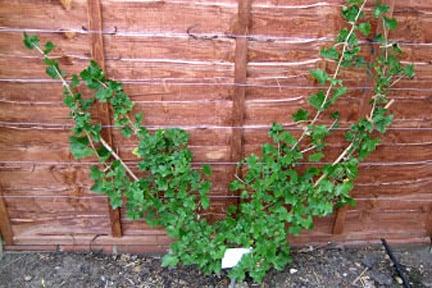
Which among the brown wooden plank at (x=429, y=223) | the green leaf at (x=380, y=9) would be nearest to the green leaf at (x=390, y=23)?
the green leaf at (x=380, y=9)

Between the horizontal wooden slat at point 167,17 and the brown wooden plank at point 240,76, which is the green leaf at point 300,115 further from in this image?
the horizontal wooden slat at point 167,17

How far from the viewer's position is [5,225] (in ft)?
7.32

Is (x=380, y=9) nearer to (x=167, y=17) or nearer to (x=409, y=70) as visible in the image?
(x=409, y=70)

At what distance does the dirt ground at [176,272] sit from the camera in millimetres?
2158

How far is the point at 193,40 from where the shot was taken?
1.83m

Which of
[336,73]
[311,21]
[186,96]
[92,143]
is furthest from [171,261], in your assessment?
[311,21]

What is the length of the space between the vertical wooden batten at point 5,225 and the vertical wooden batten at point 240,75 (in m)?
1.14

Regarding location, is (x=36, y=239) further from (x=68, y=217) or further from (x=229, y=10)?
(x=229, y=10)

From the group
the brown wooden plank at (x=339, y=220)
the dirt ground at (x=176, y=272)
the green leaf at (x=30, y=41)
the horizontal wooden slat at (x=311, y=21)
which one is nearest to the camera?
the green leaf at (x=30, y=41)

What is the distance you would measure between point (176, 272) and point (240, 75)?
1.02m

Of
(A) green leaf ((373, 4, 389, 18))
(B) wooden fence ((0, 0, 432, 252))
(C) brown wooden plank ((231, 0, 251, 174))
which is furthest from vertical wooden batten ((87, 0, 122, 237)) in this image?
(A) green leaf ((373, 4, 389, 18))

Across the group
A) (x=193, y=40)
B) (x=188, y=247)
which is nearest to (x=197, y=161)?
(x=188, y=247)

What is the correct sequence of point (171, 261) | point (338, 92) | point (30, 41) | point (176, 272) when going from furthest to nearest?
point (176, 272) → point (171, 261) → point (338, 92) → point (30, 41)

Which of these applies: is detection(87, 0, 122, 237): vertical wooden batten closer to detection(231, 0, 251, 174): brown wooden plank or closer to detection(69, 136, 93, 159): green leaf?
detection(69, 136, 93, 159): green leaf
